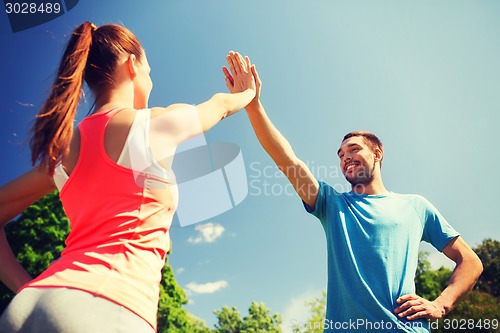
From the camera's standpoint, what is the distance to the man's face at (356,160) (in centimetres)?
473

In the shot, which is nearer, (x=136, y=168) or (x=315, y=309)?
(x=136, y=168)

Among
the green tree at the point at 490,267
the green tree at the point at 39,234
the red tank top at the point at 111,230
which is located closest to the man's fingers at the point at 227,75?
the red tank top at the point at 111,230

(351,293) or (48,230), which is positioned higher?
(351,293)

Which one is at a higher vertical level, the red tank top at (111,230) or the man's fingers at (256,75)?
the man's fingers at (256,75)

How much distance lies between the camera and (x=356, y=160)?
191 inches

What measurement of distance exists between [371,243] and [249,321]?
151 ft

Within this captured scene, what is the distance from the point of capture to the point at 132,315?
149 centimetres

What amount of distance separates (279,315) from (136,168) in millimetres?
49006

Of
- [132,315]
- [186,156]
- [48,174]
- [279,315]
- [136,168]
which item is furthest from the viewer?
[279,315]

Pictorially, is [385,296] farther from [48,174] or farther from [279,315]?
[279,315]

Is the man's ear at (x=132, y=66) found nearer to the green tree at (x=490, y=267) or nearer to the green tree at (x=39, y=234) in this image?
the green tree at (x=39, y=234)

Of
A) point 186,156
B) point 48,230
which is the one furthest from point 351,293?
point 48,230

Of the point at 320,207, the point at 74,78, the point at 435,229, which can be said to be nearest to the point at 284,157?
the point at 320,207

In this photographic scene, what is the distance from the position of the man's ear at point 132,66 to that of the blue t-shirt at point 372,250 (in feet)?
8.41
